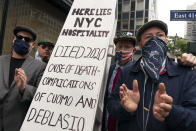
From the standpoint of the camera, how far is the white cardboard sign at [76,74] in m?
1.75

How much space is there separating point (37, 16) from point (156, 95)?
610 centimetres

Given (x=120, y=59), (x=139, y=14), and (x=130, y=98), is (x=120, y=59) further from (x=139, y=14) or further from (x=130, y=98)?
(x=139, y=14)

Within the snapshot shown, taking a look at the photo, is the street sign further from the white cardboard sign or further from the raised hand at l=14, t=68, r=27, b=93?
the raised hand at l=14, t=68, r=27, b=93

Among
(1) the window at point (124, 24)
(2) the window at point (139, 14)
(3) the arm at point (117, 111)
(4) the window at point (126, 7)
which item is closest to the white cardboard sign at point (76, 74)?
(3) the arm at point (117, 111)

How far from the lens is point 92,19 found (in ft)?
7.23

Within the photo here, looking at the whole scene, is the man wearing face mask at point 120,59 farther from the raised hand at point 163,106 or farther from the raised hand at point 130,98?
the raised hand at point 163,106

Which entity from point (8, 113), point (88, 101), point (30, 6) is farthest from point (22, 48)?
point (30, 6)

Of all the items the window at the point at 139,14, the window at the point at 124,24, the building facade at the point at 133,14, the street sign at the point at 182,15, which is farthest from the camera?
the window at the point at 124,24

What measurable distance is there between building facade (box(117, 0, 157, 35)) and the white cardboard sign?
2395 centimetres

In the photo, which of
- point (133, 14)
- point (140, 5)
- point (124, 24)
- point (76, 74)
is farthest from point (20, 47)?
point (140, 5)

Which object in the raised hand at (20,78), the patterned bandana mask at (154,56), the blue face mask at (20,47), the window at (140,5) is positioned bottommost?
the raised hand at (20,78)

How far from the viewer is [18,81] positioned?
207 centimetres

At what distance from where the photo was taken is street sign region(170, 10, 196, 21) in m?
4.91

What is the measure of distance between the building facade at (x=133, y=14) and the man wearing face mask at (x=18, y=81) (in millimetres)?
23934
